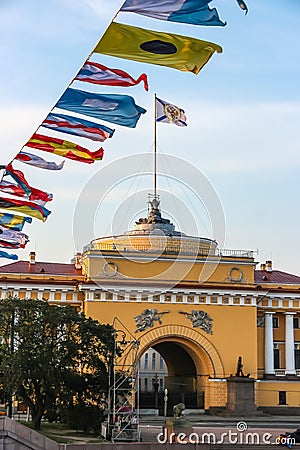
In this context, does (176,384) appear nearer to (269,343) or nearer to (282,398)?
(269,343)

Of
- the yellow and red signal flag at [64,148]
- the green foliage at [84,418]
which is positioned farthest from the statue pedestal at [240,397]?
the yellow and red signal flag at [64,148]

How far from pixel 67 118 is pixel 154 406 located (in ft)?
84.7

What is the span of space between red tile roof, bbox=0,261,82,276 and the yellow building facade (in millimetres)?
56

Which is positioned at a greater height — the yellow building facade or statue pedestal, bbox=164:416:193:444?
the yellow building facade

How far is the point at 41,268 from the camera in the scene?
4209 centimetres

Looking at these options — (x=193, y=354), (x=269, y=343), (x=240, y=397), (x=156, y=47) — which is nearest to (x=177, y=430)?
(x=240, y=397)

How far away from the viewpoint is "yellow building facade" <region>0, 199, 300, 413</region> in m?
39.4

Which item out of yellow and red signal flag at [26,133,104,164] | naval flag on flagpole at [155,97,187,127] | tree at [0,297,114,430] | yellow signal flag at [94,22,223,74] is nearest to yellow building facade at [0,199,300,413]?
tree at [0,297,114,430]

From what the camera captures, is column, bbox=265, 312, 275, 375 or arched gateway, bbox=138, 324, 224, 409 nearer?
arched gateway, bbox=138, 324, 224, 409

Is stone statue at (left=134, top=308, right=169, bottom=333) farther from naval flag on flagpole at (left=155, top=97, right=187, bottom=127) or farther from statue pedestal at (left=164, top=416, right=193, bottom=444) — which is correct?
naval flag on flagpole at (left=155, top=97, right=187, bottom=127)

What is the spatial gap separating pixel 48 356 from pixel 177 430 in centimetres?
516

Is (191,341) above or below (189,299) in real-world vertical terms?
below

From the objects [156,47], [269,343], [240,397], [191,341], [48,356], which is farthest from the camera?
[269,343]

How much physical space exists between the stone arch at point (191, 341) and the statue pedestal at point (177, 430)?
43.9ft
